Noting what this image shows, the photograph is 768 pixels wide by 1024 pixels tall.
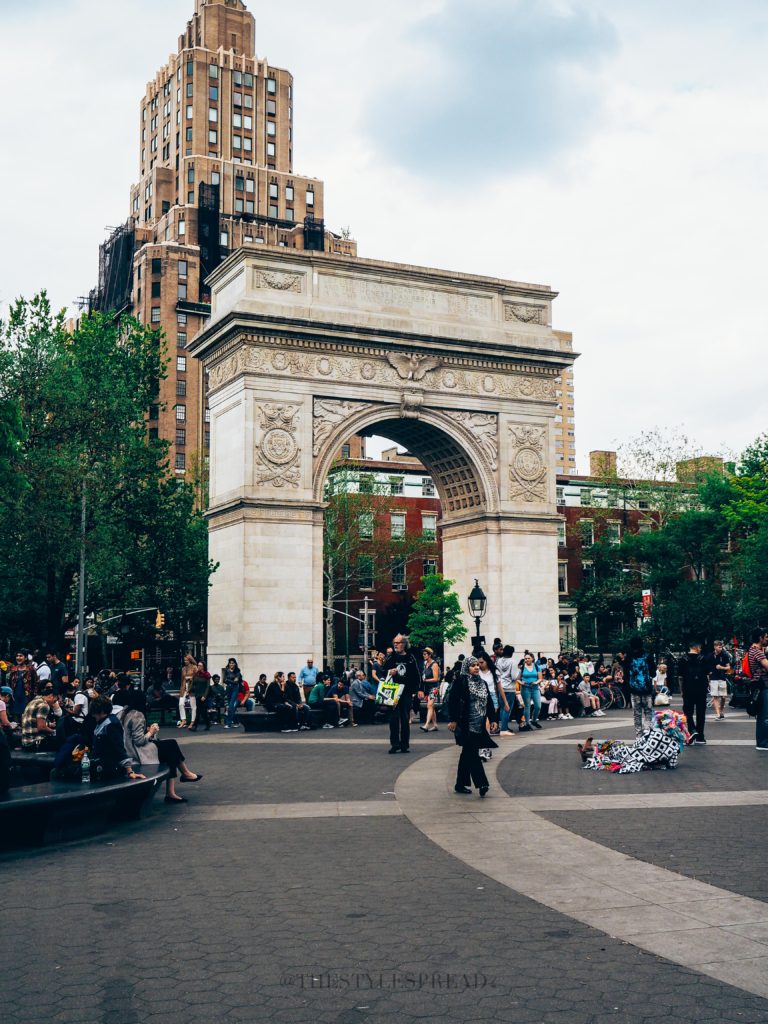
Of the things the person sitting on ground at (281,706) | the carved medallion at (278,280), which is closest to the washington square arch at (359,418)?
the carved medallion at (278,280)

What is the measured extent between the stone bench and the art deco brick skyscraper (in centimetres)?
8010

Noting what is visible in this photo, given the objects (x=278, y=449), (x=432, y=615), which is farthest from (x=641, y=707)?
(x=432, y=615)

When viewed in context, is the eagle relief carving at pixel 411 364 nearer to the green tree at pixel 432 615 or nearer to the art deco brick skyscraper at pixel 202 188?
the green tree at pixel 432 615

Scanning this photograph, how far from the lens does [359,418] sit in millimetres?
36812

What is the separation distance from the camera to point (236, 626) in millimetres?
34250

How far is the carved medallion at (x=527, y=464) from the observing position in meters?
39.2

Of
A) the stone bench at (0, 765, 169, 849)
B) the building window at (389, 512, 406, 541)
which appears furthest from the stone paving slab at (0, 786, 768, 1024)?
the building window at (389, 512, 406, 541)

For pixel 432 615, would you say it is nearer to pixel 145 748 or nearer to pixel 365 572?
pixel 365 572

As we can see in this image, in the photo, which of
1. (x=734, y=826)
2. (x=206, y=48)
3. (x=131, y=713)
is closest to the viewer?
(x=734, y=826)

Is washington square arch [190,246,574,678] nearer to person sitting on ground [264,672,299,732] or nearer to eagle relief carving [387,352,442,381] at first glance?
eagle relief carving [387,352,442,381]

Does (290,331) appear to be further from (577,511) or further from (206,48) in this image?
(206,48)

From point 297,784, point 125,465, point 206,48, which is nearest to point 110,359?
point 125,465

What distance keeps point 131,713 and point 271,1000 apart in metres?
7.73

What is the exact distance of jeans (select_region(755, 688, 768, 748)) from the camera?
59.4 feet
